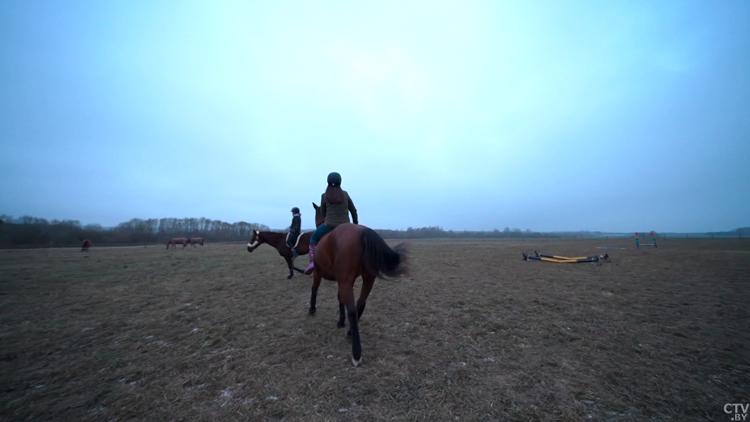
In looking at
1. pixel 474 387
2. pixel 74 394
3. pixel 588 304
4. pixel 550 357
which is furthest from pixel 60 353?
pixel 588 304

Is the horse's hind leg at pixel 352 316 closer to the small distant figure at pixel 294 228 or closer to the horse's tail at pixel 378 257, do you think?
the horse's tail at pixel 378 257

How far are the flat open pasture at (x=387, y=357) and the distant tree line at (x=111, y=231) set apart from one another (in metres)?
11.7

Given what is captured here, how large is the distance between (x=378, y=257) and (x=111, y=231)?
73984 millimetres

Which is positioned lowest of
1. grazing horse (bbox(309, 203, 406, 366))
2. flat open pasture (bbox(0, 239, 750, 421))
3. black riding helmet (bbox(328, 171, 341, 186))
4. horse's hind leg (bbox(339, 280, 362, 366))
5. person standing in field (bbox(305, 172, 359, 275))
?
flat open pasture (bbox(0, 239, 750, 421))

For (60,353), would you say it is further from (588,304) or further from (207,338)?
(588,304)

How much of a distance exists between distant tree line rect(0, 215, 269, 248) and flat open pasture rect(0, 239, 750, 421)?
11664 mm

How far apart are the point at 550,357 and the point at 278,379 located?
3375 mm

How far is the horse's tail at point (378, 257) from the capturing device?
360cm

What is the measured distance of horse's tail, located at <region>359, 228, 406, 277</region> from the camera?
360cm

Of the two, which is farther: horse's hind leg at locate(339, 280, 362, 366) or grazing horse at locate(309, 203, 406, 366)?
grazing horse at locate(309, 203, 406, 366)

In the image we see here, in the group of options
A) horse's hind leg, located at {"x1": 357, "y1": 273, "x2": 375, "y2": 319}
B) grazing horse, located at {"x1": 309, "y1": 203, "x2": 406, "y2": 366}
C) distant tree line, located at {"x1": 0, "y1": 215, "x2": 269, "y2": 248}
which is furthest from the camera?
distant tree line, located at {"x1": 0, "y1": 215, "x2": 269, "y2": 248}

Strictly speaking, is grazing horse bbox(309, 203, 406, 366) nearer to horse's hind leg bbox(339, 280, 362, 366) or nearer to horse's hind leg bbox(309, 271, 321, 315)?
horse's hind leg bbox(339, 280, 362, 366)

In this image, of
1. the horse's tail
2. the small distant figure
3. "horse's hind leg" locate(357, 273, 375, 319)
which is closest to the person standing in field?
the horse's tail

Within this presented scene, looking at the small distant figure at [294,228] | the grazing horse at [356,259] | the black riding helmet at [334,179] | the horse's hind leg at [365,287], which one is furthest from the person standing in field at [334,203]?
the small distant figure at [294,228]
